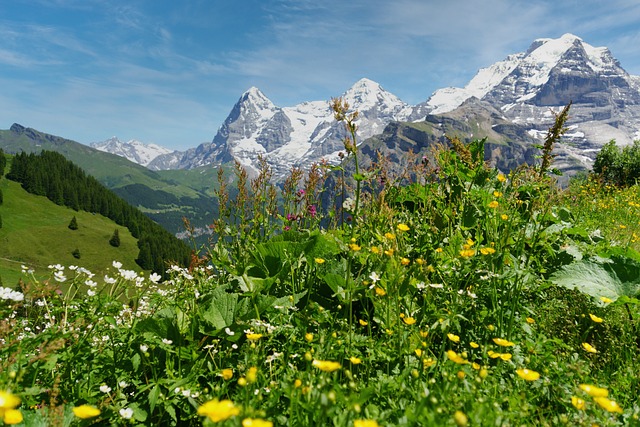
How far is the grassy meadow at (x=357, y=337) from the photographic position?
237cm

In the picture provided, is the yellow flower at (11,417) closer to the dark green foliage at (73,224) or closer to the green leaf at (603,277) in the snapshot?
the green leaf at (603,277)

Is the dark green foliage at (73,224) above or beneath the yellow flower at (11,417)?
beneath

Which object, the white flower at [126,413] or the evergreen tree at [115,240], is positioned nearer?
the white flower at [126,413]

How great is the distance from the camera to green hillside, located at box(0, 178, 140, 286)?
505 feet

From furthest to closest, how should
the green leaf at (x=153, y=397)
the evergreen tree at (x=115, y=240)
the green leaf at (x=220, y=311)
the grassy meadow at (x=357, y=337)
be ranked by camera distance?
the evergreen tree at (x=115, y=240) → the green leaf at (x=220, y=311) → the green leaf at (x=153, y=397) → the grassy meadow at (x=357, y=337)

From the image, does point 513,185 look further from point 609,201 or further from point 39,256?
point 39,256

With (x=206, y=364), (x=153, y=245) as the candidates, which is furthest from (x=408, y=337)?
(x=153, y=245)

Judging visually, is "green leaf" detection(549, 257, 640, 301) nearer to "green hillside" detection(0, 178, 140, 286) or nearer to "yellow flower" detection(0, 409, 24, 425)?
"yellow flower" detection(0, 409, 24, 425)

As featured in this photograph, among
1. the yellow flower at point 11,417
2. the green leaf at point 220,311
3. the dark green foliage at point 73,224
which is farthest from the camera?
the dark green foliage at point 73,224

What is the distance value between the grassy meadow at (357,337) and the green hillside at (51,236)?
15933cm

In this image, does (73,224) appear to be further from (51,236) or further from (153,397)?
(153,397)

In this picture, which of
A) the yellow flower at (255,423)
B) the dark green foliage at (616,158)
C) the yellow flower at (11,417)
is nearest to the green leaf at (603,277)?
the yellow flower at (255,423)

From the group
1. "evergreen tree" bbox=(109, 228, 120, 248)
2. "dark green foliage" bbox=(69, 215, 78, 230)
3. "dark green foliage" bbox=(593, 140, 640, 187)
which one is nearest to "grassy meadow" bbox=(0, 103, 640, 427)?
"dark green foliage" bbox=(593, 140, 640, 187)

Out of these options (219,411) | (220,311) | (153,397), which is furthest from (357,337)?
(219,411)
